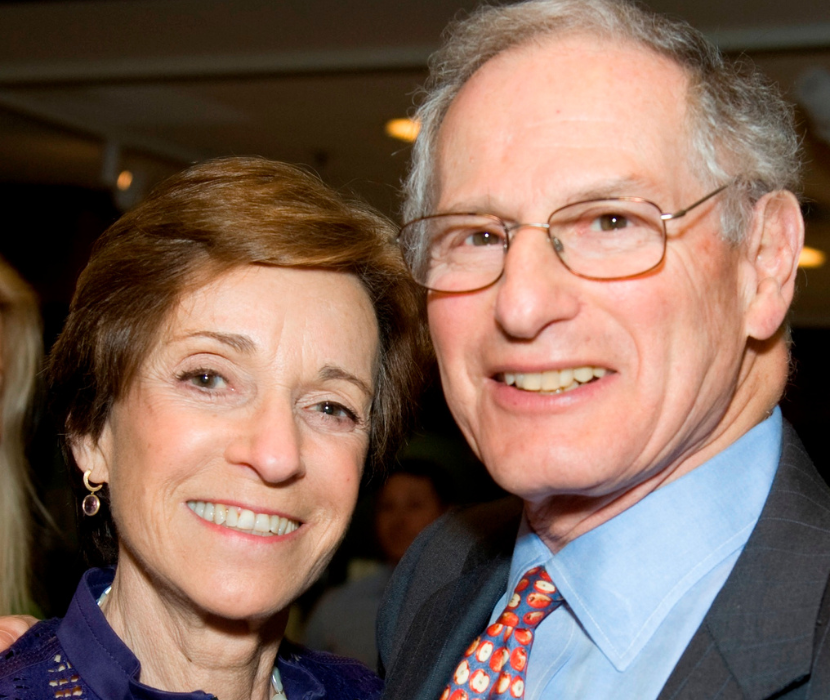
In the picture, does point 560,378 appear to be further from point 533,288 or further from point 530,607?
point 530,607

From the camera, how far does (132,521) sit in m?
1.77

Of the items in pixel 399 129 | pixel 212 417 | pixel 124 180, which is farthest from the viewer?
pixel 124 180

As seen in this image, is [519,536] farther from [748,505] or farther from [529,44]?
[529,44]

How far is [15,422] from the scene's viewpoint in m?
2.57

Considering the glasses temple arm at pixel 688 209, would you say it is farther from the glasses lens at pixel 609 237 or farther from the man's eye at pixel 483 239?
the man's eye at pixel 483 239

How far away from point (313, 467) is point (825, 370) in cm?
803

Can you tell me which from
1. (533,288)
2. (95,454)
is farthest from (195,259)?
(533,288)

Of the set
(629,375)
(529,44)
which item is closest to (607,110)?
(529,44)

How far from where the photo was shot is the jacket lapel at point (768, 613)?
1251 millimetres

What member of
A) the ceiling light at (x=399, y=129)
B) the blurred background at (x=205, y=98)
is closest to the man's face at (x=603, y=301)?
the blurred background at (x=205, y=98)

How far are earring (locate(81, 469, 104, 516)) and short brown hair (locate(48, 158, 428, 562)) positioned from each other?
6cm

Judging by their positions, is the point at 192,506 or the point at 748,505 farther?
the point at 192,506

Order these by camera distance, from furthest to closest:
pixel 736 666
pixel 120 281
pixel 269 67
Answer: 1. pixel 269 67
2. pixel 120 281
3. pixel 736 666

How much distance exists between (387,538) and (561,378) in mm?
3526
